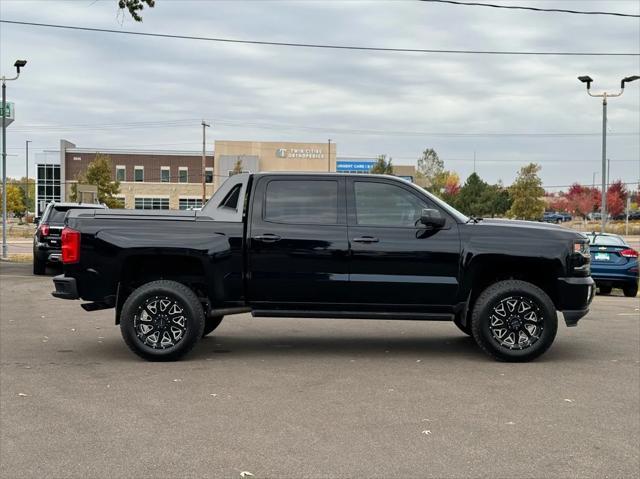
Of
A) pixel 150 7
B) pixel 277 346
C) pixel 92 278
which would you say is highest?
pixel 150 7

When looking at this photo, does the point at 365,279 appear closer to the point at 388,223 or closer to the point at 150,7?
the point at 388,223

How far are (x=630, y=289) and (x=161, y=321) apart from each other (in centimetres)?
1171

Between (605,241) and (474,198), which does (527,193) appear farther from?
(605,241)

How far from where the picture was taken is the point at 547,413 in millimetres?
5684

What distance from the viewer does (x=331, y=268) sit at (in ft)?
25.5

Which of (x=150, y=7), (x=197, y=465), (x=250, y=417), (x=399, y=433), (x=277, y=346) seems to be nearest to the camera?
(x=197, y=465)

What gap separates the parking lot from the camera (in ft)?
14.8

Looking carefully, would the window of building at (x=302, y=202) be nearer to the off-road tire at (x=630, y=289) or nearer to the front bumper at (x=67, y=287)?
the front bumper at (x=67, y=287)

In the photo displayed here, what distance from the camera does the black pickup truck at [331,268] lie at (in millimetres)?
7699

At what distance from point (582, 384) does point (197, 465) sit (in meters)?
3.90

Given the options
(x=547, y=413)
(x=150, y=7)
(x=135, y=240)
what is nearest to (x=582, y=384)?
(x=547, y=413)

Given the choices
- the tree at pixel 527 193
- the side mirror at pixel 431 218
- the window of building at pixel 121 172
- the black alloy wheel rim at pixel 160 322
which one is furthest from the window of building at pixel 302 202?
the window of building at pixel 121 172

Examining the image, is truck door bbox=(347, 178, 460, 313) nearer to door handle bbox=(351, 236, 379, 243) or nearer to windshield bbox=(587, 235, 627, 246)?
door handle bbox=(351, 236, 379, 243)

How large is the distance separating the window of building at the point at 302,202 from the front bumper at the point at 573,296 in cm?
253
